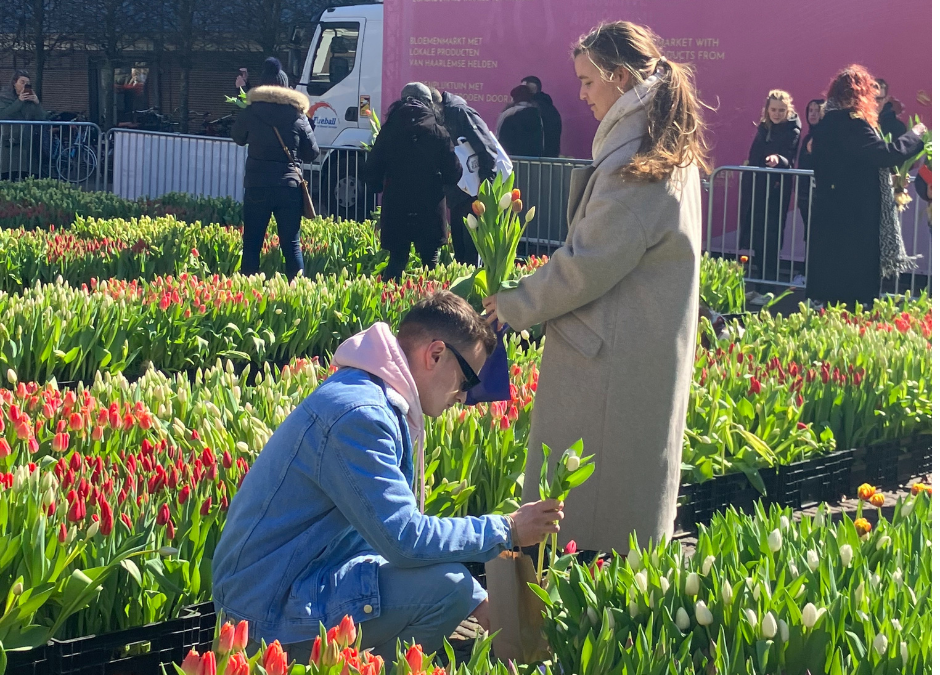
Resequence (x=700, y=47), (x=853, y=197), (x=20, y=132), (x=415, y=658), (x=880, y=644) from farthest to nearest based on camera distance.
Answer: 1. (x=20, y=132)
2. (x=700, y=47)
3. (x=853, y=197)
4. (x=880, y=644)
5. (x=415, y=658)

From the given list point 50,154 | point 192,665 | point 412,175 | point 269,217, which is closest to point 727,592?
point 192,665

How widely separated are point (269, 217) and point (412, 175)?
1370 millimetres

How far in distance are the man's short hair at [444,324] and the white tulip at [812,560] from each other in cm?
82

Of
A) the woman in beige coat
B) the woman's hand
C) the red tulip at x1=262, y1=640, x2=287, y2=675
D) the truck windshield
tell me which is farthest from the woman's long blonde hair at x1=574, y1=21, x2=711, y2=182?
the truck windshield

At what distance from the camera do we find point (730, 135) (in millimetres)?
11844

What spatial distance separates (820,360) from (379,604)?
11.9ft

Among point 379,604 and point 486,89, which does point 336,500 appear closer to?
point 379,604

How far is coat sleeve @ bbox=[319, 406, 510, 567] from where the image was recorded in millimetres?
2658

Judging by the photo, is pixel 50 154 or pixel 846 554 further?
pixel 50 154

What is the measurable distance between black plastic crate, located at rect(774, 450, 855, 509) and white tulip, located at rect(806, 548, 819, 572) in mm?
2091

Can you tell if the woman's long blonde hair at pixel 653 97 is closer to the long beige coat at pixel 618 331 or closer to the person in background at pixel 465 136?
the long beige coat at pixel 618 331

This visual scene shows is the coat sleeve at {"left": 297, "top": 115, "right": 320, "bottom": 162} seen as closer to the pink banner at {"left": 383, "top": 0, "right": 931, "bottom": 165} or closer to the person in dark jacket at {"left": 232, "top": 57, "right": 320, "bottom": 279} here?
the person in dark jacket at {"left": 232, "top": 57, "right": 320, "bottom": 279}

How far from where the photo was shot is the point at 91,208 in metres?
12.3

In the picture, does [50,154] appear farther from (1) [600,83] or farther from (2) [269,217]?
(1) [600,83]
